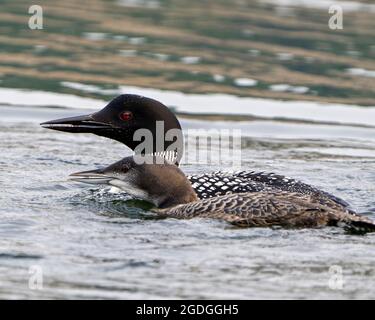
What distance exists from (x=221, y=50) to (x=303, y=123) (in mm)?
2941

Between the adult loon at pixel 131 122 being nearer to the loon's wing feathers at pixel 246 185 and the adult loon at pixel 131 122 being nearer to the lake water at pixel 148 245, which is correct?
the loon's wing feathers at pixel 246 185

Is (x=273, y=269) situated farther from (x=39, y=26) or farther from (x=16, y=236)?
(x=39, y=26)

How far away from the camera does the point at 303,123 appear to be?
39.5ft

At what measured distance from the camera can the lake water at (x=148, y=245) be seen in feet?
20.8

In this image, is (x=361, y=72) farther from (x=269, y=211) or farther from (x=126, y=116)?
(x=269, y=211)

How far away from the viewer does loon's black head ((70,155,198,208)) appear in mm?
8391

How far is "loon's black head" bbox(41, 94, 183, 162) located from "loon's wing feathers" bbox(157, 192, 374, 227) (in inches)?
47.5

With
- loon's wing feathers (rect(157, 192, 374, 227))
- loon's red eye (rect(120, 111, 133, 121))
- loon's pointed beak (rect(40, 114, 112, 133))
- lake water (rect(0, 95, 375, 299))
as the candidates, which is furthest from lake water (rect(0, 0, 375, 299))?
loon's red eye (rect(120, 111, 133, 121))

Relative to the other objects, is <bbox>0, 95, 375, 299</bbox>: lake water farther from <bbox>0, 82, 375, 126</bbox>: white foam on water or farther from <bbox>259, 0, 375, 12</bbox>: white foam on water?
<bbox>259, 0, 375, 12</bbox>: white foam on water

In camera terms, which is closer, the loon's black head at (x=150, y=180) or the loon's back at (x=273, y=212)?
the loon's back at (x=273, y=212)

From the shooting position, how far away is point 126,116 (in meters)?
9.11

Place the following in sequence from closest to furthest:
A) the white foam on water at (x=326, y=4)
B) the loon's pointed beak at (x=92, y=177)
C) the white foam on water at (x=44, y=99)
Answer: the loon's pointed beak at (x=92, y=177)
the white foam on water at (x=44, y=99)
the white foam on water at (x=326, y=4)

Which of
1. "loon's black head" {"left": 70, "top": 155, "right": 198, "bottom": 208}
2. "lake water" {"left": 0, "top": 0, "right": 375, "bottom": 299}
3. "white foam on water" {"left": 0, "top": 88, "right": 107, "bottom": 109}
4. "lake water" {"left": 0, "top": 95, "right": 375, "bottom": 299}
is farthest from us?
"white foam on water" {"left": 0, "top": 88, "right": 107, "bottom": 109}

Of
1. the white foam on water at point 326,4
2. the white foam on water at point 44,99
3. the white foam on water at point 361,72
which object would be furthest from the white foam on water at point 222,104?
the white foam on water at point 326,4
